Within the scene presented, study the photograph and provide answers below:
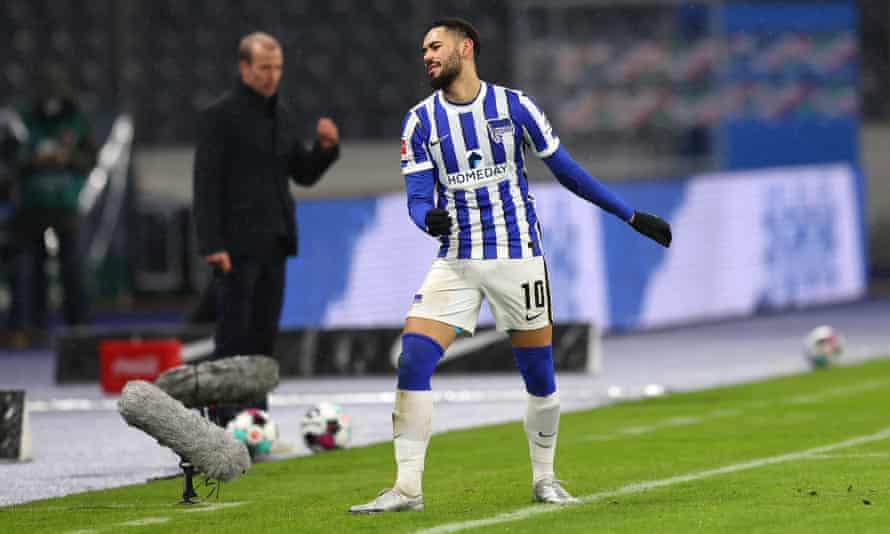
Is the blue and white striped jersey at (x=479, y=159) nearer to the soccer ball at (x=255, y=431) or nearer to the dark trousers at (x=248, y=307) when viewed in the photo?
the soccer ball at (x=255, y=431)

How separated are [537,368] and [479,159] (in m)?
0.83

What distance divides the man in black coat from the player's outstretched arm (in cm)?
270

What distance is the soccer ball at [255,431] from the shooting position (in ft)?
35.0

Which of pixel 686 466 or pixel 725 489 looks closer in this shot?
pixel 725 489

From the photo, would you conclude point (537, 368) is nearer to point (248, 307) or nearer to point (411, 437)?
point (411, 437)

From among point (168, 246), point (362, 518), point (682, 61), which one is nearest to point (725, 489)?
point (362, 518)

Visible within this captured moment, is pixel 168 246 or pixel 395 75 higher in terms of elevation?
pixel 395 75

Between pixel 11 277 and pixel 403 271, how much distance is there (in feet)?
13.1

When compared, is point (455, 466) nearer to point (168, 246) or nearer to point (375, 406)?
point (375, 406)

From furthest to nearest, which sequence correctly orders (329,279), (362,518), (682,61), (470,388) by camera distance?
(682,61)
(329,279)
(470,388)
(362,518)

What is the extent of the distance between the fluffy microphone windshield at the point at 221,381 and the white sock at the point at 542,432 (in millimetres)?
1673

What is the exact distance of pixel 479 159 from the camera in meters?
8.23

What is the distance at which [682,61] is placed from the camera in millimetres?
30172

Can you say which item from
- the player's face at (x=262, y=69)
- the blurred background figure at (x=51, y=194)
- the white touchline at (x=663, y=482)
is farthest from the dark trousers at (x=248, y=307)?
the blurred background figure at (x=51, y=194)
